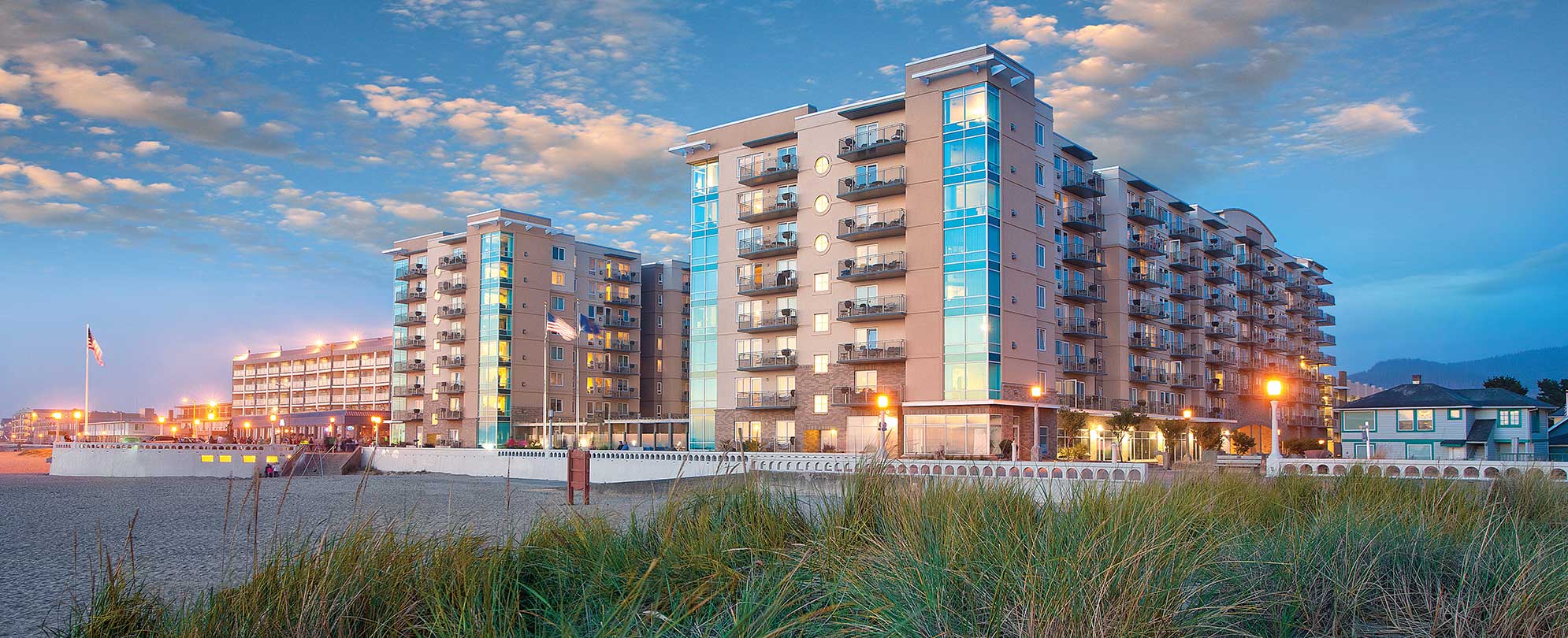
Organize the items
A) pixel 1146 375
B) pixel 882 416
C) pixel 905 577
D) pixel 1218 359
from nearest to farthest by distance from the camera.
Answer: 1. pixel 905 577
2. pixel 882 416
3. pixel 1146 375
4. pixel 1218 359

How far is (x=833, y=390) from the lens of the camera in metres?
50.8

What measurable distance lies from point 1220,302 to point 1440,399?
2071cm

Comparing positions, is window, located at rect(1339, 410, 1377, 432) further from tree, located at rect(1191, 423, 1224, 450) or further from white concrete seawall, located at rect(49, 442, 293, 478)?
white concrete seawall, located at rect(49, 442, 293, 478)

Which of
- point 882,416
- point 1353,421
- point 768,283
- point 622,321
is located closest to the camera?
point 882,416

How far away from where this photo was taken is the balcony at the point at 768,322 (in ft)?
175

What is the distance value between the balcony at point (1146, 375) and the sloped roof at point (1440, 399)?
33.6 ft

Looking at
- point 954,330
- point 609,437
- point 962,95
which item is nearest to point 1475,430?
point 954,330

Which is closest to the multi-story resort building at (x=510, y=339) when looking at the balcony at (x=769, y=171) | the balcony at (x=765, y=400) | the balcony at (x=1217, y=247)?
the balcony at (x=765, y=400)

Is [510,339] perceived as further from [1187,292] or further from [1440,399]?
[1440,399]

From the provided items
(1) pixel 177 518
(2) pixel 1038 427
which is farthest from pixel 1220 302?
(1) pixel 177 518

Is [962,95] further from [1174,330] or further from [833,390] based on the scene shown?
[1174,330]

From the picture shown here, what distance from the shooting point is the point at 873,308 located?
159 feet

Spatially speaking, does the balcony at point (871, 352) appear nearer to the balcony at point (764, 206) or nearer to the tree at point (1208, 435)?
the balcony at point (764, 206)

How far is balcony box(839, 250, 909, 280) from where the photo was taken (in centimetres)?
4812
